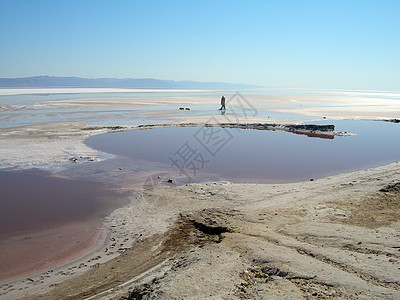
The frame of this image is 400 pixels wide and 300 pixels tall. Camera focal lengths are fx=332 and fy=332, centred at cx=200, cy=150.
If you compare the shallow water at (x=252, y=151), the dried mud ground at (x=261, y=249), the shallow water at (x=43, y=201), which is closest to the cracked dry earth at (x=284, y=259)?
the dried mud ground at (x=261, y=249)

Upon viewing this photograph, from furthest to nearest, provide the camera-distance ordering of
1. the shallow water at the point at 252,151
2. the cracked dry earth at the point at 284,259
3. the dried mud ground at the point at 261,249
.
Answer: the shallow water at the point at 252,151 → the dried mud ground at the point at 261,249 → the cracked dry earth at the point at 284,259

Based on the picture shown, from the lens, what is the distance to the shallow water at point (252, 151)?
12.0 meters

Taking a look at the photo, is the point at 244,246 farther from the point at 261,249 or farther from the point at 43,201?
the point at 43,201

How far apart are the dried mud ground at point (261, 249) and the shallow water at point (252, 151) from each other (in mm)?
2820

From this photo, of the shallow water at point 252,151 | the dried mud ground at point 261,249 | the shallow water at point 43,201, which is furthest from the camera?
the shallow water at point 252,151

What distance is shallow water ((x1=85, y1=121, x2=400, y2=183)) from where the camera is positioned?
474 inches

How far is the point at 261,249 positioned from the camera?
17.9ft

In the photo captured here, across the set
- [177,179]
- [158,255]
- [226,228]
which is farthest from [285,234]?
[177,179]

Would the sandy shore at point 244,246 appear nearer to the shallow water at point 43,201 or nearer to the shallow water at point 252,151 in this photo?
the shallow water at point 43,201

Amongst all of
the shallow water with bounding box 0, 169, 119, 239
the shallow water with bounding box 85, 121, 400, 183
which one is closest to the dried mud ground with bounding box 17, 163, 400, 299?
the shallow water with bounding box 0, 169, 119, 239

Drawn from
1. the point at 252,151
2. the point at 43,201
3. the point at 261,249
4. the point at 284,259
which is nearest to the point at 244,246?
the point at 261,249

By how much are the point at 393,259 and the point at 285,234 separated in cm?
177

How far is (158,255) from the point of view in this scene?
19.5 feet

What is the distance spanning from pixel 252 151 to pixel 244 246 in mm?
9974
